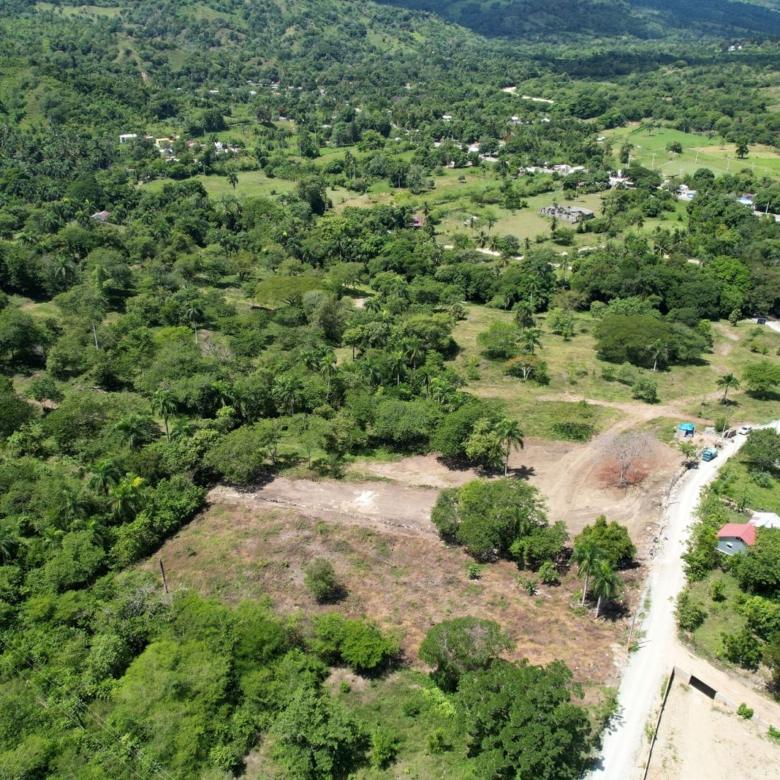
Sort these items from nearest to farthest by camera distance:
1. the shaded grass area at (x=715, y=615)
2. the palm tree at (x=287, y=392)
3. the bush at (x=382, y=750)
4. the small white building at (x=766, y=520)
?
the bush at (x=382, y=750) < the shaded grass area at (x=715, y=615) < the small white building at (x=766, y=520) < the palm tree at (x=287, y=392)

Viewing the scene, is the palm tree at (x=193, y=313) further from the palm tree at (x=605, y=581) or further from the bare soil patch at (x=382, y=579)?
the palm tree at (x=605, y=581)

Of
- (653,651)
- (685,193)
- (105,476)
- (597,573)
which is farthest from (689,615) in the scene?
(685,193)

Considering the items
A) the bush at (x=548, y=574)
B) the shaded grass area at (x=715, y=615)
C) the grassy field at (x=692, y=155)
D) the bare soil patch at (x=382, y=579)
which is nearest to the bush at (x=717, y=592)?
the shaded grass area at (x=715, y=615)

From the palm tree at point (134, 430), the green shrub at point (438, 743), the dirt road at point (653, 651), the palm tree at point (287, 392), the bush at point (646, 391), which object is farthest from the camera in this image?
the bush at point (646, 391)

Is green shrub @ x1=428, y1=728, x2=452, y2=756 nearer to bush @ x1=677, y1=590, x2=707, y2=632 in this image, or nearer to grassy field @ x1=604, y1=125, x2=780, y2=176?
bush @ x1=677, y1=590, x2=707, y2=632

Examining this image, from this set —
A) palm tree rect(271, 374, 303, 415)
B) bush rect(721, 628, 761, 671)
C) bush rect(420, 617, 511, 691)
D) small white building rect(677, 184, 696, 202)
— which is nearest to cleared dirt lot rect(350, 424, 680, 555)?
palm tree rect(271, 374, 303, 415)
